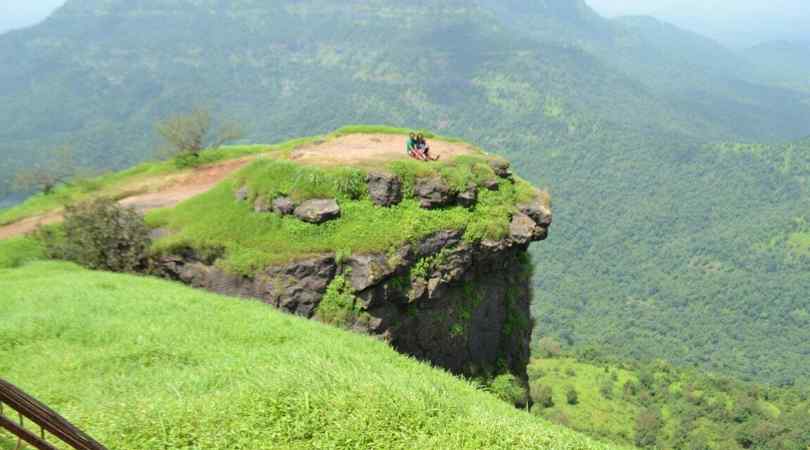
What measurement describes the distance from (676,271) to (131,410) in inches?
7605

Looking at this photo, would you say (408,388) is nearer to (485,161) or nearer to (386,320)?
(386,320)

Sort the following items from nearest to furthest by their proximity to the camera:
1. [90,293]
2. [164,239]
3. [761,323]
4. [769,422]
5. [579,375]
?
[90,293] < [164,239] < [769,422] < [579,375] < [761,323]

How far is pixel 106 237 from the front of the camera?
20.3 m

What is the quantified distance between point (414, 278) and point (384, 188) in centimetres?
356

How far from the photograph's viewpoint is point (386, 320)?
1847cm

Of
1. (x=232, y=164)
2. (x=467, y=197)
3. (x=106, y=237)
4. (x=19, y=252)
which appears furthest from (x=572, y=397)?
(x=19, y=252)

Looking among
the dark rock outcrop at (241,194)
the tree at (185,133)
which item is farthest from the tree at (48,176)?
the dark rock outcrop at (241,194)

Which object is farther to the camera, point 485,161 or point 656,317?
point 656,317

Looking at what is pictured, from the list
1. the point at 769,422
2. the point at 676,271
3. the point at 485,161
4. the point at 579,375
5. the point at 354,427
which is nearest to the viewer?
the point at 354,427

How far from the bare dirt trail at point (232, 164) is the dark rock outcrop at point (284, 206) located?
2.62 metres

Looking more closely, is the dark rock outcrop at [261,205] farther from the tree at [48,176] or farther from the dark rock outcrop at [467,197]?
the tree at [48,176]

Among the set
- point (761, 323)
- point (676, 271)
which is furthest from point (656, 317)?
point (676, 271)

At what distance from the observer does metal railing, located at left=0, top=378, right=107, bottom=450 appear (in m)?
3.73

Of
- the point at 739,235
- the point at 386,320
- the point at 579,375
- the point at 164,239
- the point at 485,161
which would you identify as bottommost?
the point at 739,235
